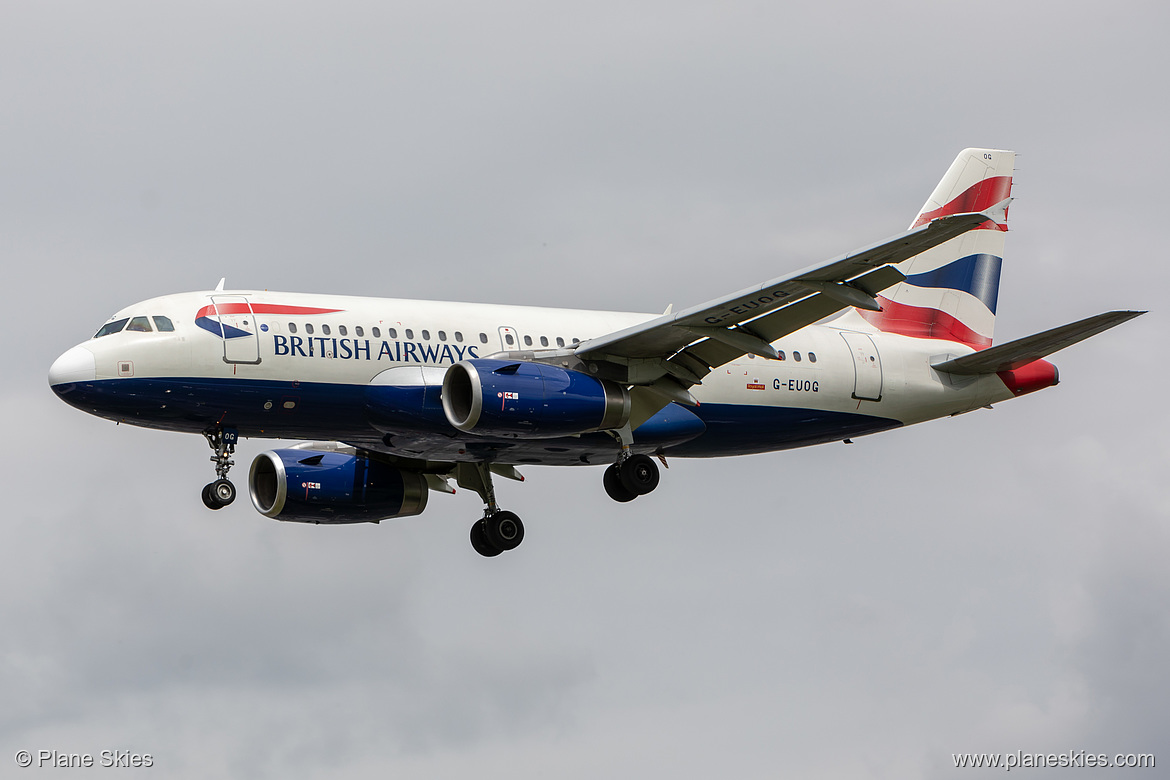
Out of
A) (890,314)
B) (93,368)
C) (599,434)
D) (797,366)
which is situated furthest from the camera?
(890,314)

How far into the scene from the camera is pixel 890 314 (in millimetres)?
41938

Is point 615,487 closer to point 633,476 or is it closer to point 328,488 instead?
point 633,476

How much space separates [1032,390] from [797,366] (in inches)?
262

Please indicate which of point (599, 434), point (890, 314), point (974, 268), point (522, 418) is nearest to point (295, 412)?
point (522, 418)

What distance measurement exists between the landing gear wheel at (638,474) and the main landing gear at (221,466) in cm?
917

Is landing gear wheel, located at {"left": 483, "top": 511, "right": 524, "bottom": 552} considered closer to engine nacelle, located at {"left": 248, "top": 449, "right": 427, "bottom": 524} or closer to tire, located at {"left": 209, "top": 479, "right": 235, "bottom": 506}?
engine nacelle, located at {"left": 248, "top": 449, "right": 427, "bottom": 524}

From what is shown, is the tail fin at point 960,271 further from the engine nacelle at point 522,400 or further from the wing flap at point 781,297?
the engine nacelle at point 522,400

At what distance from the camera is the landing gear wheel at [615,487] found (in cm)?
3709

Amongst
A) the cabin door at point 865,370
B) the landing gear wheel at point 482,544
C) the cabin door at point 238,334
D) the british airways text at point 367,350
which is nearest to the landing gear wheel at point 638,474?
the british airways text at point 367,350

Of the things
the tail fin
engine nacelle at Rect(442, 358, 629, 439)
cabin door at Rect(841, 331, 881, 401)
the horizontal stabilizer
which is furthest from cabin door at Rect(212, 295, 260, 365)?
the horizontal stabilizer

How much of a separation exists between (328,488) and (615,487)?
312 inches

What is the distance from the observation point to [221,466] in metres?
34.1

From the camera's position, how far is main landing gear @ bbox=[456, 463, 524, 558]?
133 feet

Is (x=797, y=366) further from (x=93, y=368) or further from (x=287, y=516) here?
(x=93, y=368)
